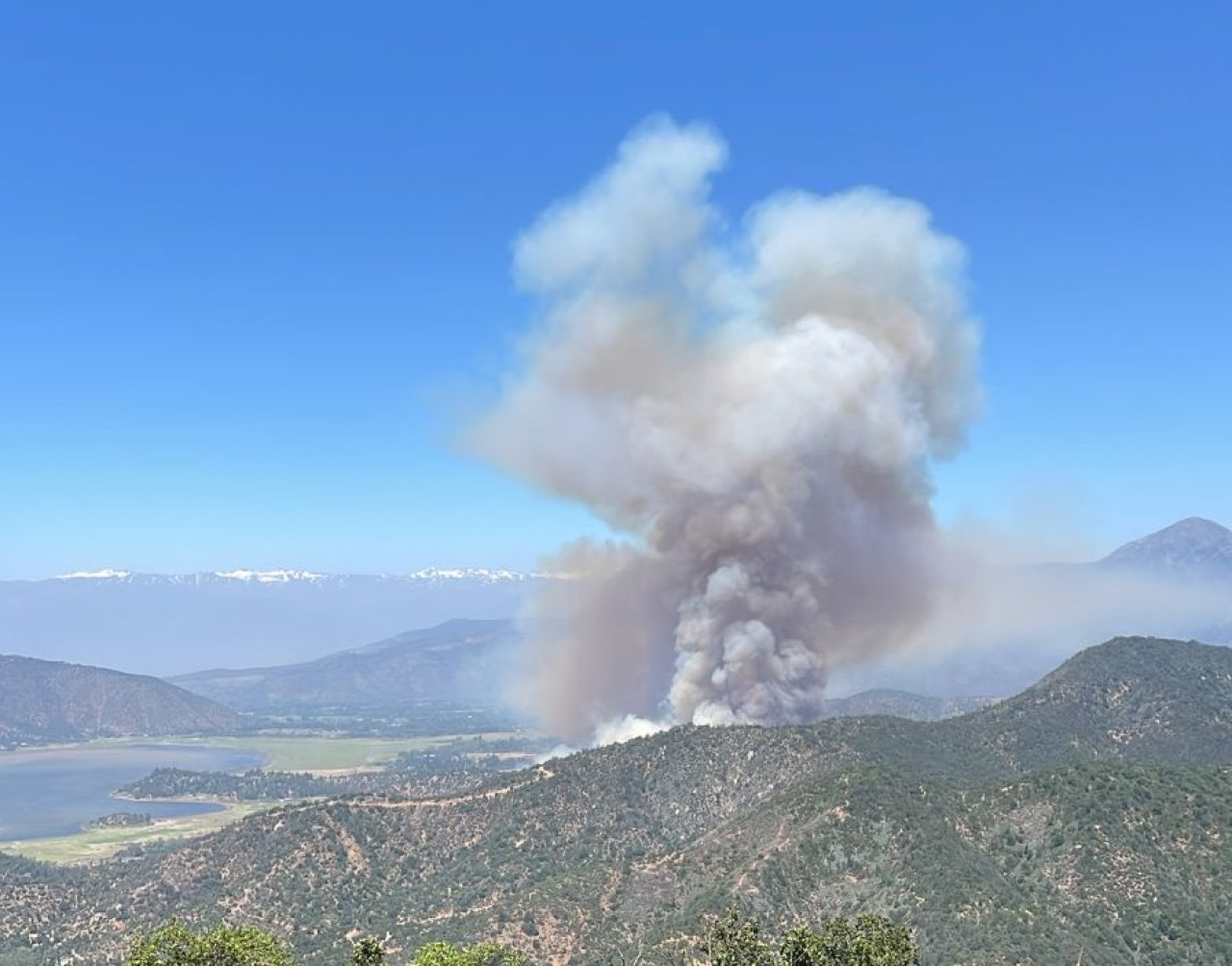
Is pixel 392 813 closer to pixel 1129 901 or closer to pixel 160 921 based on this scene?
pixel 160 921

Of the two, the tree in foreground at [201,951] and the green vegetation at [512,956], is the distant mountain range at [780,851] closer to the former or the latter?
the green vegetation at [512,956]

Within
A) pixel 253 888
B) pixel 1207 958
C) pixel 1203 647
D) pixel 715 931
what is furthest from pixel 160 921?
pixel 1203 647

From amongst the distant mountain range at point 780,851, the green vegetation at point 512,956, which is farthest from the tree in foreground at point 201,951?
the distant mountain range at point 780,851

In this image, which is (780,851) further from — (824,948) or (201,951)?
(201,951)

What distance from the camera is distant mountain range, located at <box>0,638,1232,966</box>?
251 feet

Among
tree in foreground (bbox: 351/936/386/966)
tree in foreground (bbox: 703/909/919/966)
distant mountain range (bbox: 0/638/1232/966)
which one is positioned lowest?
distant mountain range (bbox: 0/638/1232/966)

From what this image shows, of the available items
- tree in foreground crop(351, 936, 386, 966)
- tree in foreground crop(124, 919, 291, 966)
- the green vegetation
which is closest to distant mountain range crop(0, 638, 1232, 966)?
the green vegetation

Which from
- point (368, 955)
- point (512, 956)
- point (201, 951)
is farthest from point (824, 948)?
point (201, 951)

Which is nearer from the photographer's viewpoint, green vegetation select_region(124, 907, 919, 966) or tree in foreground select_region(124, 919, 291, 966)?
tree in foreground select_region(124, 919, 291, 966)

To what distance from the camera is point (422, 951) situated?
1970 inches

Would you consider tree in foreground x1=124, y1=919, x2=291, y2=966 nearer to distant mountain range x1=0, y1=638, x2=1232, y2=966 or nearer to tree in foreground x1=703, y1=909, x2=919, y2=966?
tree in foreground x1=703, y1=909, x2=919, y2=966

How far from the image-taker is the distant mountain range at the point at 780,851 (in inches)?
3017

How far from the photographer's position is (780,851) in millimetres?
85562

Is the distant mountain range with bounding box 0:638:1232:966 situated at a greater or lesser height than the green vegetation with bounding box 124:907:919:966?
lesser
